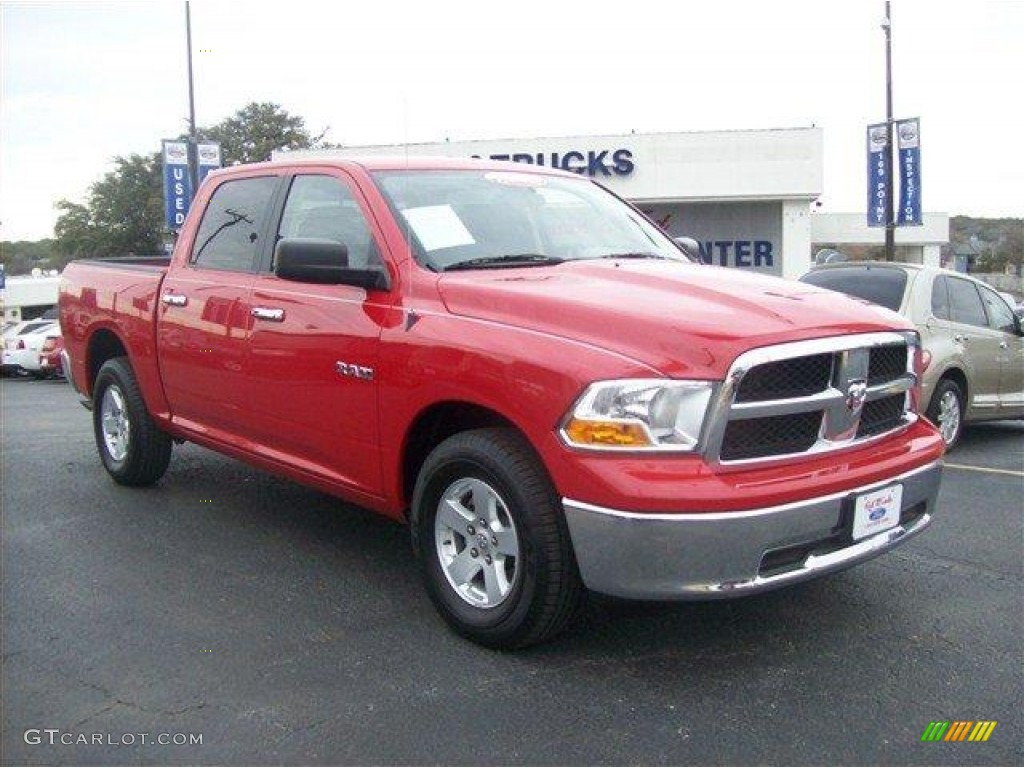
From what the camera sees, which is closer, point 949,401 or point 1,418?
point 949,401

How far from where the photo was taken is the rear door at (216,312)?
5.00 m

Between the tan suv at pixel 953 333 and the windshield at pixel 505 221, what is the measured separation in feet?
12.0

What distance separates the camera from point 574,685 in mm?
3449

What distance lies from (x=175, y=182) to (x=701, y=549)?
71.4 ft

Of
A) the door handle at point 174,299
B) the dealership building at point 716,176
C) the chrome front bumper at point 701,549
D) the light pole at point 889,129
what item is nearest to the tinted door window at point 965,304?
the chrome front bumper at point 701,549

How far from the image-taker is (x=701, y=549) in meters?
3.20

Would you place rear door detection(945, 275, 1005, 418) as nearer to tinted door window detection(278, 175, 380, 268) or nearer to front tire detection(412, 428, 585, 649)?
tinted door window detection(278, 175, 380, 268)

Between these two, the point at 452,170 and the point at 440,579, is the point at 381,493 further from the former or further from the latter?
the point at 452,170

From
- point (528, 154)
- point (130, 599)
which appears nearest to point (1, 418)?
point (130, 599)

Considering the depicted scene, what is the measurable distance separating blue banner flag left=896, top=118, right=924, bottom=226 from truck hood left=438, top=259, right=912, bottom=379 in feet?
57.7

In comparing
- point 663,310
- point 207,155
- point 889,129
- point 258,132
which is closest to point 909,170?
point 889,129

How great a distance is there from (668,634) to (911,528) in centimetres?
103

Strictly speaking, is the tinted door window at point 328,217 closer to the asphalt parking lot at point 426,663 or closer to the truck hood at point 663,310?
the truck hood at point 663,310

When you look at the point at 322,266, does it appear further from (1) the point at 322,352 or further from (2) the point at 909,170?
(2) the point at 909,170
